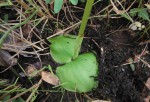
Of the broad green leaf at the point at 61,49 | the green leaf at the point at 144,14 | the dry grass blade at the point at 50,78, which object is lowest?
the dry grass blade at the point at 50,78

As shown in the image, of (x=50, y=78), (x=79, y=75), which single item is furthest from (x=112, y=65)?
(x=50, y=78)

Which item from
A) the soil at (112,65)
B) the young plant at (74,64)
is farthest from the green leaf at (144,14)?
the young plant at (74,64)

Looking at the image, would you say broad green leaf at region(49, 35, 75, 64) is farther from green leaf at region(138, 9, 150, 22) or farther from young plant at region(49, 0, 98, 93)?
green leaf at region(138, 9, 150, 22)

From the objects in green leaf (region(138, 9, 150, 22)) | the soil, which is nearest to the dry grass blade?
the soil

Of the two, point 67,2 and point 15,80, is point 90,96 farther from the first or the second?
point 67,2

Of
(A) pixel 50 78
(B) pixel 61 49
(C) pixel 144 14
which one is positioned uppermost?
(C) pixel 144 14

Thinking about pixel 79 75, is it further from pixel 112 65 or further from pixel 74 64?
pixel 112 65

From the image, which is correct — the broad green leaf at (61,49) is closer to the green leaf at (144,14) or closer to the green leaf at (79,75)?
the green leaf at (79,75)
